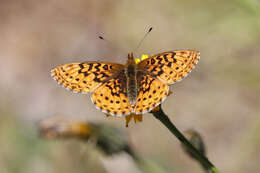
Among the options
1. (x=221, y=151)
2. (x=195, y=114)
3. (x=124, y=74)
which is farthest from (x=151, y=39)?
(x=124, y=74)

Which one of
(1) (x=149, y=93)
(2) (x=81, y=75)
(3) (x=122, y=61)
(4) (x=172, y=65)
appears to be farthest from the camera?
(3) (x=122, y=61)

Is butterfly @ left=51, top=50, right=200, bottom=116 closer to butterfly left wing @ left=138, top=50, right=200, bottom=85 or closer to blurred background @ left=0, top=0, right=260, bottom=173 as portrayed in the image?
butterfly left wing @ left=138, top=50, right=200, bottom=85

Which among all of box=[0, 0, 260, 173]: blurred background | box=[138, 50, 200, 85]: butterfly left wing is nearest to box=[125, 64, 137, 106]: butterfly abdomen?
box=[138, 50, 200, 85]: butterfly left wing

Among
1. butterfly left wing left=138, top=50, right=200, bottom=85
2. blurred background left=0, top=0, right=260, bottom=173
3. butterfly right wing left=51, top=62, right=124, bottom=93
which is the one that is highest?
butterfly left wing left=138, top=50, right=200, bottom=85

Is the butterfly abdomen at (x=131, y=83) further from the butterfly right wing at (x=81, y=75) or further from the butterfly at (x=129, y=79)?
the butterfly right wing at (x=81, y=75)

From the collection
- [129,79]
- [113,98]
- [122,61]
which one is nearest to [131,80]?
[129,79]

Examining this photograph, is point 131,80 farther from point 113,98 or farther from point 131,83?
point 113,98
